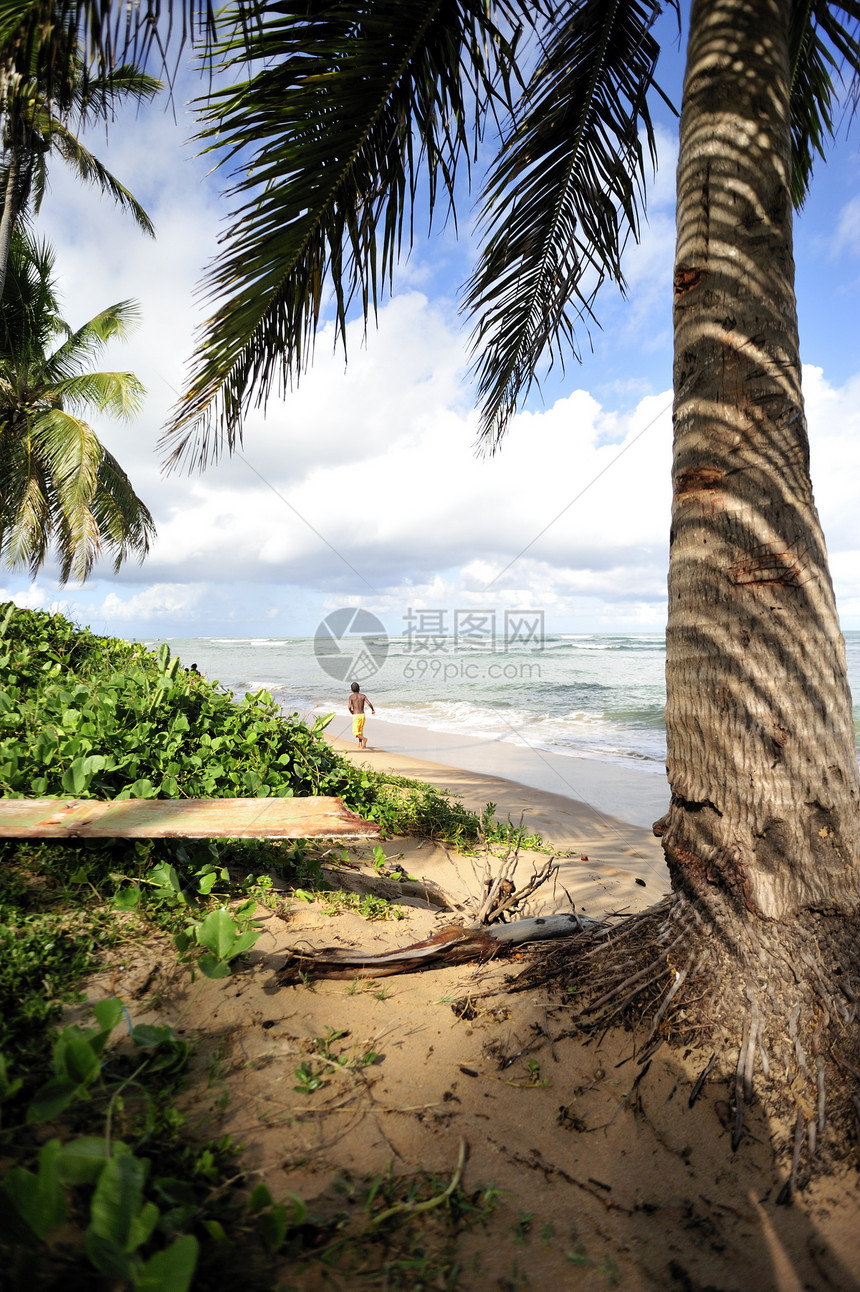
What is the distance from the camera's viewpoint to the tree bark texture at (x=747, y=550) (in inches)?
69.6

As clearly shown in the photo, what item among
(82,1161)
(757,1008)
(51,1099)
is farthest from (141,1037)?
(757,1008)

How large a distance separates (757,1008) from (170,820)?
2019 mm

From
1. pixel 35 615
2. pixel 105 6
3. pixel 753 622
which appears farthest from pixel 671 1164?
pixel 35 615

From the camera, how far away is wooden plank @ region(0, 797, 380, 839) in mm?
2176

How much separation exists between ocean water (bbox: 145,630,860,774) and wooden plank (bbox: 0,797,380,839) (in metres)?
3.50

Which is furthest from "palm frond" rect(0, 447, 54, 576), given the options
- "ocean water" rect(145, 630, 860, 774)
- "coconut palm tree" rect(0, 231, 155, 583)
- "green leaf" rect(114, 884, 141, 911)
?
"green leaf" rect(114, 884, 141, 911)

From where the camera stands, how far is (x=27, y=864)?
221 centimetres

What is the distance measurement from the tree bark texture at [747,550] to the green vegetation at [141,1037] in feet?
3.99

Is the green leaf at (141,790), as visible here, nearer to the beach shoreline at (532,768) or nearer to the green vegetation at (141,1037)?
the green vegetation at (141,1037)

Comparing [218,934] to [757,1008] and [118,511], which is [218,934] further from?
[118,511]

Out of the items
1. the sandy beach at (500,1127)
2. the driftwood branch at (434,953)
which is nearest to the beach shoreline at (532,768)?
the driftwood branch at (434,953)

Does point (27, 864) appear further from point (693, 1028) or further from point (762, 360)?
point (762, 360)

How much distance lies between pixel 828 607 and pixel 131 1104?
2.24 m

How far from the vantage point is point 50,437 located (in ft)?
39.8
